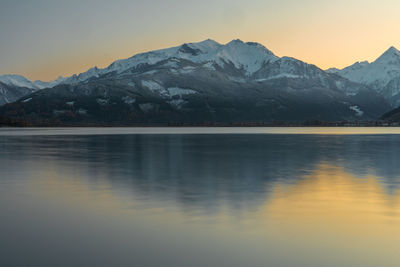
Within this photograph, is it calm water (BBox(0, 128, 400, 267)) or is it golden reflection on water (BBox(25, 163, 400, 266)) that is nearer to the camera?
calm water (BBox(0, 128, 400, 267))

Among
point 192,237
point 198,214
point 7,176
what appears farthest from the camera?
point 7,176

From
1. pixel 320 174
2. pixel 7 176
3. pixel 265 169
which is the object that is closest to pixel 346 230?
pixel 320 174

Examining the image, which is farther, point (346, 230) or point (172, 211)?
point (172, 211)

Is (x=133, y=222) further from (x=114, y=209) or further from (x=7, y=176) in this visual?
(x=7, y=176)

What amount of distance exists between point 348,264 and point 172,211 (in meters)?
9.75

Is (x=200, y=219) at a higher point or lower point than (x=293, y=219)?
higher

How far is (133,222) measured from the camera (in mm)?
19125

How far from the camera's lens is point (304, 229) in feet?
58.6

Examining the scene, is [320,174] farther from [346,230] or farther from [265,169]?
[346,230]

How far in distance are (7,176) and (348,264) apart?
29.6 meters

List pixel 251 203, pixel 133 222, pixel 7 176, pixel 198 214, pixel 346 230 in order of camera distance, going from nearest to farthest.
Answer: pixel 346 230 → pixel 133 222 → pixel 198 214 → pixel 251 203 → pixel 7 176

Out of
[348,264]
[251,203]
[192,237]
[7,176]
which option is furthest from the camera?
[7,176]

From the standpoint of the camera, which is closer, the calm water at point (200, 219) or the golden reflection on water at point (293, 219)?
the calm water at point (200, 219)

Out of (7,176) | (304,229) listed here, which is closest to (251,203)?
(304,229)
